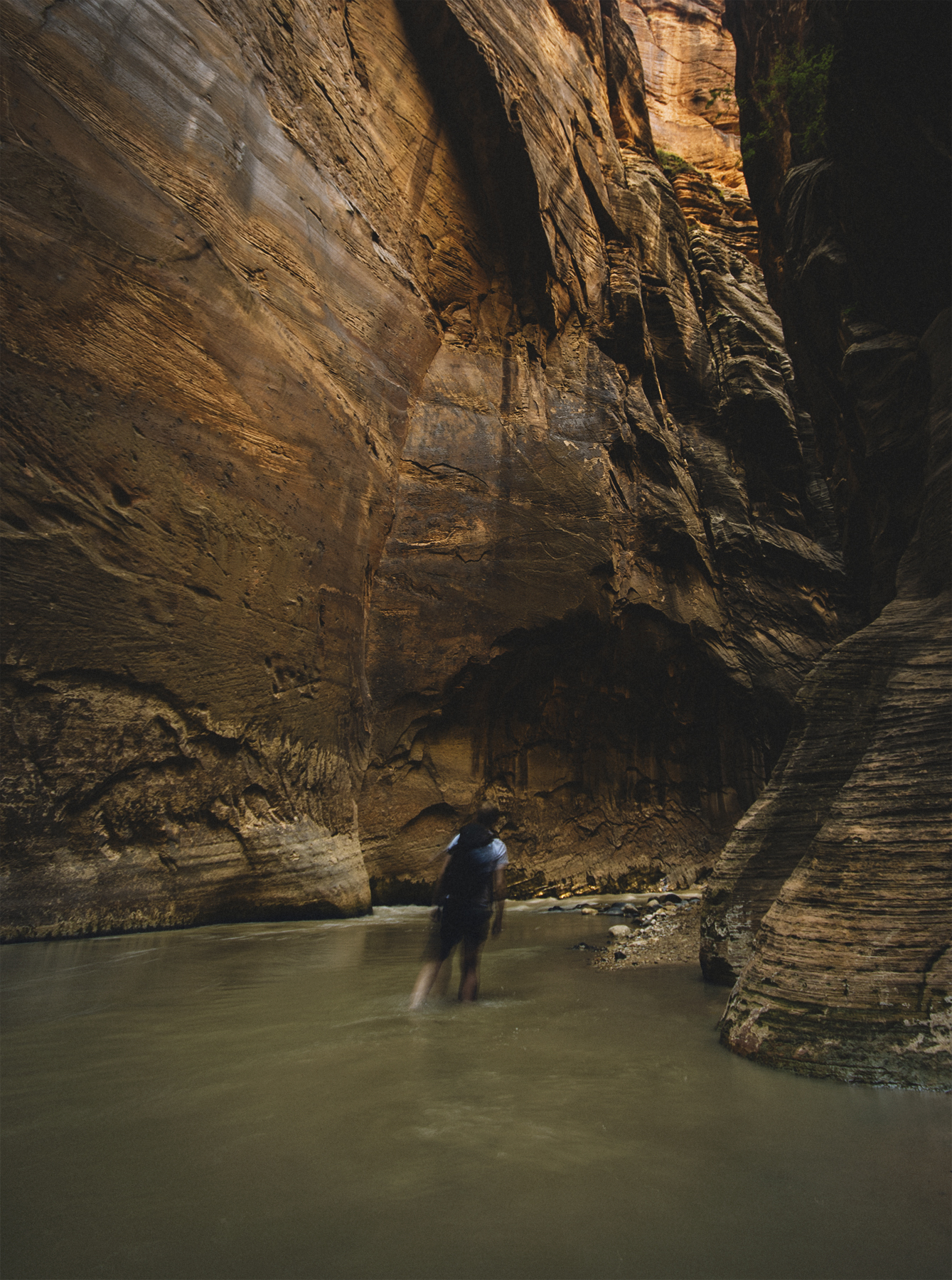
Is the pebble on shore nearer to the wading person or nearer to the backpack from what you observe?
the wading person

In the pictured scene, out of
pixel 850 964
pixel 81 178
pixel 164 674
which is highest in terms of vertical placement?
pixel 81 178

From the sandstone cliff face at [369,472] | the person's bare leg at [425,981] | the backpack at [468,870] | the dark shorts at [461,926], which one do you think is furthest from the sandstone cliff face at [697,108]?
the person's bare leg at [425,981]

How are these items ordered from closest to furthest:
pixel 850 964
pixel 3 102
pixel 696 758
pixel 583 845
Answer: pixel 850 964
pixel 3 102
pixel 583 845
pixel 696 758

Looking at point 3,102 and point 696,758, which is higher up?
point 3,102

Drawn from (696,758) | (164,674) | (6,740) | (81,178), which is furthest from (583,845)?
(81,178)

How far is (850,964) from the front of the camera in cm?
338

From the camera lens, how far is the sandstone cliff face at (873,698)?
3303mm

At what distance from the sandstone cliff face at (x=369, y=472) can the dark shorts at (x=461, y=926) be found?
3967 millimetres

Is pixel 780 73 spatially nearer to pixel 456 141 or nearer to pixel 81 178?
pixel 456 141

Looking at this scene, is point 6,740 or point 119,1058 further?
point 6,740

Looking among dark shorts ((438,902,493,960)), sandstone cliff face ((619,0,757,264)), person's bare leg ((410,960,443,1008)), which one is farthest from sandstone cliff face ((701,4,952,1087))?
sandstone cliff face ((619,0,757,264))

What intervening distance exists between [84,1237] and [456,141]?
17.3 m

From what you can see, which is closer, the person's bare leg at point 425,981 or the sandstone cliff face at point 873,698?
the sandstone cliff face at point 873,698

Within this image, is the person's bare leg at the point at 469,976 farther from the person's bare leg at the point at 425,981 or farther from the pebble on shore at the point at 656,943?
the pebble on shore at the point at 656,943
